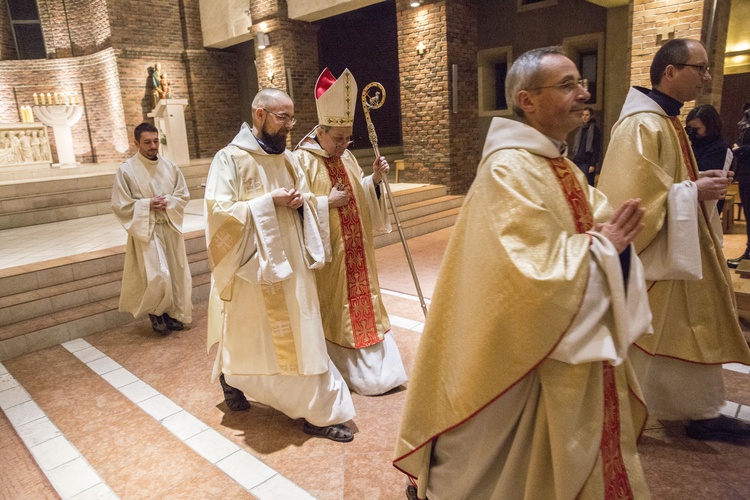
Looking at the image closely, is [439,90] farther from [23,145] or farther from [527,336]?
[23,145]

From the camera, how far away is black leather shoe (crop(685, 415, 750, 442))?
8.32 feet

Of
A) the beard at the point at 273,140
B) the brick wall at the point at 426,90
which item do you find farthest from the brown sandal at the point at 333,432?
the brick wall at the point at 426,90

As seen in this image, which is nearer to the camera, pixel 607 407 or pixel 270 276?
pixel 607 407

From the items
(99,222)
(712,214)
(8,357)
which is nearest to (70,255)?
(8,357)

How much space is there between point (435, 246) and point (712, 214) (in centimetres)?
514

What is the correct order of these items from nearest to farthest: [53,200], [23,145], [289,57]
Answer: [53,200] < [23,145] < [289,57]

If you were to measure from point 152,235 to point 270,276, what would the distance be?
243 centimetres

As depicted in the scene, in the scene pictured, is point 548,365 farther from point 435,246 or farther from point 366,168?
point 366,168

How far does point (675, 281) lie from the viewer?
252cm

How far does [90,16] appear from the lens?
45.4 feet

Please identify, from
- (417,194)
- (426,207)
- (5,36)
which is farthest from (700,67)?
(5,36)

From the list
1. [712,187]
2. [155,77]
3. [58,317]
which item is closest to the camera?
[712,187]

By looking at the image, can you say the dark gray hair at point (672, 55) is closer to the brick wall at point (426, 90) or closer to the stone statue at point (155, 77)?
the brick wall at point (426, 90)

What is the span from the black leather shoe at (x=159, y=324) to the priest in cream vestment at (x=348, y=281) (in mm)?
2040
